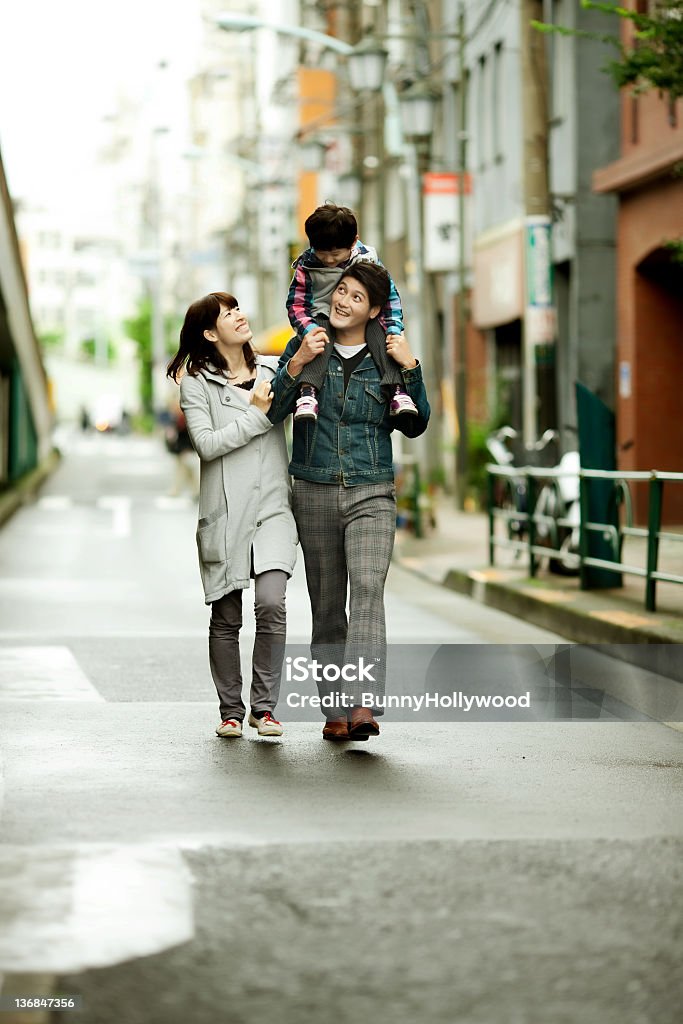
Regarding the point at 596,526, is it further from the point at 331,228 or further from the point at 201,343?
the point at 331,228

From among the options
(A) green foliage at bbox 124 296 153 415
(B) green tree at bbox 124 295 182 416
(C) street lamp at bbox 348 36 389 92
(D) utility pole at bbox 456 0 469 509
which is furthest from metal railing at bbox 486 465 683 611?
(A) green foliage at bbox 124 296 153 415

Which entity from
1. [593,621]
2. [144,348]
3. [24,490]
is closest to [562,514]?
[593,621]

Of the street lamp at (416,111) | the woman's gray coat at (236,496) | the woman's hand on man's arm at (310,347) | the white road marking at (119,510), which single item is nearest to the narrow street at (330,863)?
the woman's gray coat at (236,496)

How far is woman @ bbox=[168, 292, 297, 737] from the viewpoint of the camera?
26.2 feet

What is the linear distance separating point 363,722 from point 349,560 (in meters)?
0.63

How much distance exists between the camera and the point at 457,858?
5863mm

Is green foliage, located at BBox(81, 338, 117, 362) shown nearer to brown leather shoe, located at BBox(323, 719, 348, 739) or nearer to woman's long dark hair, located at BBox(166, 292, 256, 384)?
woman's long dark hair, located at BBox(166, 292, 256, 384)

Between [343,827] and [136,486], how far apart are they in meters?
36.3

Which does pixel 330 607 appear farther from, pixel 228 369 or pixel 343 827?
pixel 343 827

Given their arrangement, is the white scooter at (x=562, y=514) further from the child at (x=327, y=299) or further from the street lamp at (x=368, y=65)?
the street lamp at (x=368, y=65)

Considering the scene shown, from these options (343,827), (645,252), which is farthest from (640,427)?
(343,827)

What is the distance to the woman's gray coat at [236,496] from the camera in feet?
26.3

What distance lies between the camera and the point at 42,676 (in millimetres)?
10844

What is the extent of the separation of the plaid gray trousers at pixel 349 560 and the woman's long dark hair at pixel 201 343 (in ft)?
2.02
